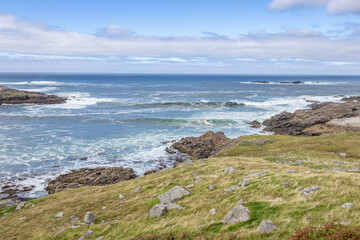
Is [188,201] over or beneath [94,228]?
over

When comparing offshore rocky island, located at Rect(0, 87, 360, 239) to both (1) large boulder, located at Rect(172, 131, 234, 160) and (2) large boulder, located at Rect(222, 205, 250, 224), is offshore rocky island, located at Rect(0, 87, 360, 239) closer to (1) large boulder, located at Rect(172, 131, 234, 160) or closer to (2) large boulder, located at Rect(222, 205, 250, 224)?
(2) large boulder, located at Rect(222, 205, 250, 224)

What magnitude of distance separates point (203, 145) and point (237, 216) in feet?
111

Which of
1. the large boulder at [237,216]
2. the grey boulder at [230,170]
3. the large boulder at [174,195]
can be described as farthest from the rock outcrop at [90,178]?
the large boulder at [237,216]

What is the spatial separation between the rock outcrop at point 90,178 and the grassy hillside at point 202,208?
226 inches

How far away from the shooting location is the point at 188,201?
1544 centimetres

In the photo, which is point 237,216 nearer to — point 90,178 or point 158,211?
A: point 158,211

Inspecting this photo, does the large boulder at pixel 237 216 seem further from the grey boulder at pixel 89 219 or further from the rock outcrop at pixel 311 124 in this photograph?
the rock outcrop at pixel 311 124

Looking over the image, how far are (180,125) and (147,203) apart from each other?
49.0 metres

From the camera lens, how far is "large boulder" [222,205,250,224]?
1139 centimetres

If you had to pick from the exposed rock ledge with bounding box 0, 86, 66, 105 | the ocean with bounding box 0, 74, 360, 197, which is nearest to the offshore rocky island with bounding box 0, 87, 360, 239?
the ocean with bounding box 0, 74, 360, 197

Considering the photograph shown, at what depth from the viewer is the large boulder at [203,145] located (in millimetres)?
43281

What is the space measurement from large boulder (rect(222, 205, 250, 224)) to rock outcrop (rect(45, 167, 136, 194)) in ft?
74.6

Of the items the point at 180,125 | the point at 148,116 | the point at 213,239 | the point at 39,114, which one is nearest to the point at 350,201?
the point at 213,239

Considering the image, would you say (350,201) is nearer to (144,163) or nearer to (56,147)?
(144,163)
